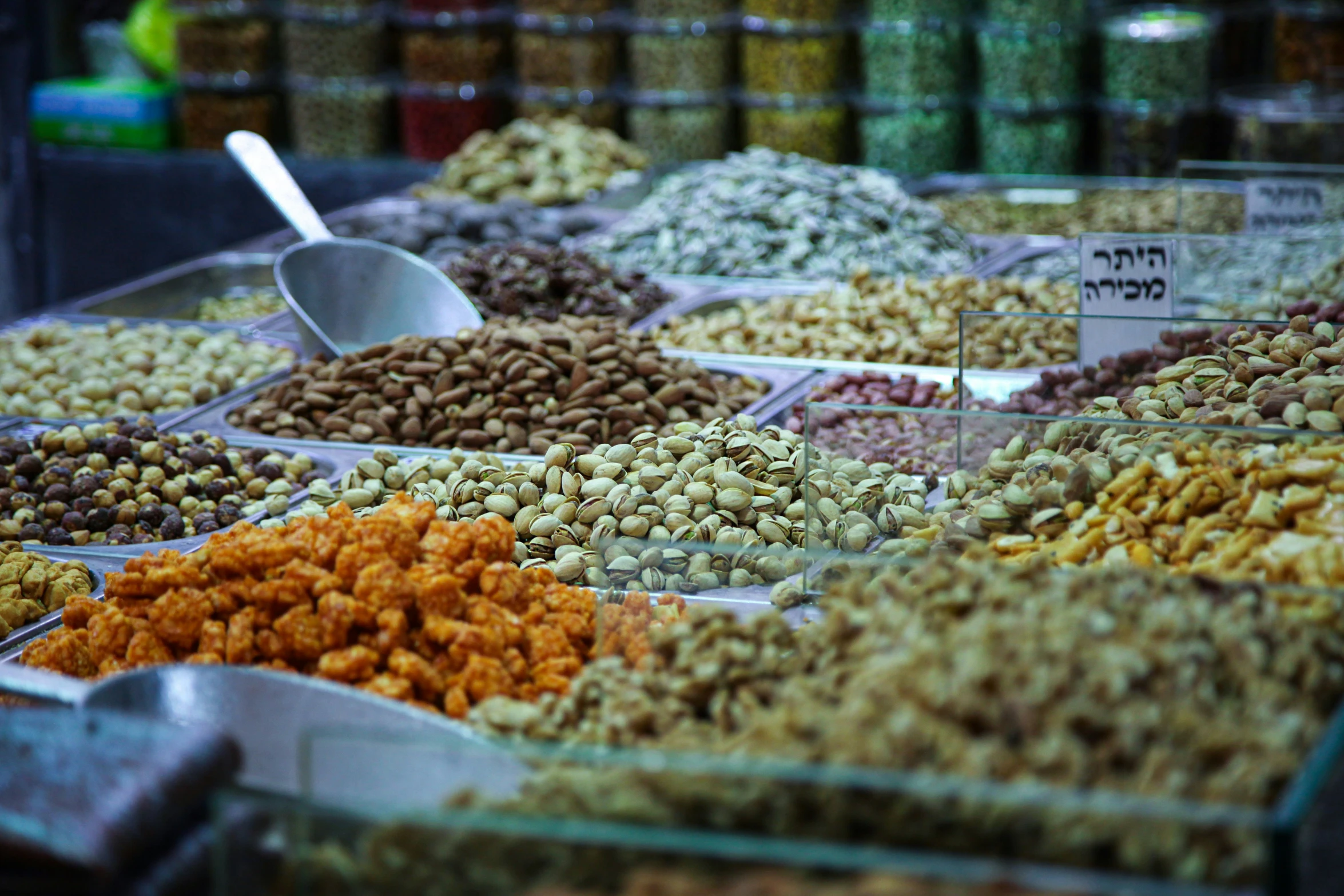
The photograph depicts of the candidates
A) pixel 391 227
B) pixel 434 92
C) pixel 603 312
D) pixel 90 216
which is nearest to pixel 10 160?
pixel 90 216

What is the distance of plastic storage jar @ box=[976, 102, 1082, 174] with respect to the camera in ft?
12.6

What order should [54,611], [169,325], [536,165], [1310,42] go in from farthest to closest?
[536,165], [1310,42], [169,325], [54,611]

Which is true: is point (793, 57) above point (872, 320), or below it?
above

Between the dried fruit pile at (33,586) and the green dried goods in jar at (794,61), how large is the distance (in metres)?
2.70

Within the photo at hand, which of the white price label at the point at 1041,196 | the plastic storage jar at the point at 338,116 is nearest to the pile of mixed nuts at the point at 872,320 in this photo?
the white price label at the point at 1041,196

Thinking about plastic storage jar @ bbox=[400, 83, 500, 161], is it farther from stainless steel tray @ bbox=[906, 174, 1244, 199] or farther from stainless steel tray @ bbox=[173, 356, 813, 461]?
stainless steel tray @ bbox=[173, 356, 813, 461]

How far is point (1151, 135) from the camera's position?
148 inches

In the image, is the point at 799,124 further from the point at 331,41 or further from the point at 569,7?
the point at 331,41

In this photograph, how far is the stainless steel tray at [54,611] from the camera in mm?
1554

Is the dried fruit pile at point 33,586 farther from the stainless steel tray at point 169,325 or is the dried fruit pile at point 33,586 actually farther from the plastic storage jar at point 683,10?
the plastic storage jar at point 683,10

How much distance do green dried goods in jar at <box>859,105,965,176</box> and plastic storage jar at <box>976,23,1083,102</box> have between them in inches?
6.9

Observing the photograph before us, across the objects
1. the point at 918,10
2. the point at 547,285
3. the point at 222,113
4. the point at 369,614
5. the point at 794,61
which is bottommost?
the point at 369,614

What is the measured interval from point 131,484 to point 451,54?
7.98ft

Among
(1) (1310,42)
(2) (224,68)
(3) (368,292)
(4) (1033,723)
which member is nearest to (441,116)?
(2) (224,68)
